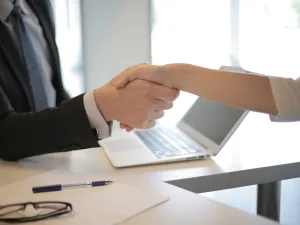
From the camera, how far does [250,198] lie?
224 cm

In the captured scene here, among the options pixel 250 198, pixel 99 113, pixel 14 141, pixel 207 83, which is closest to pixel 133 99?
pixel 99 113

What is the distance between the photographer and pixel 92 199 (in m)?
0.85

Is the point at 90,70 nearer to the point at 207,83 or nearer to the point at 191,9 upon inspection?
the point at 191,9

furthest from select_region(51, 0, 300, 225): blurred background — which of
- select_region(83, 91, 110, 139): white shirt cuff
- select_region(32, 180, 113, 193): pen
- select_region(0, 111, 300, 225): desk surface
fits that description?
select_region(32, 180, 113, 193): pen

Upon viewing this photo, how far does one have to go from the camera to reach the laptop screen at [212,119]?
3.88ft

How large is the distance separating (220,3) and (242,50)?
13.4 inches

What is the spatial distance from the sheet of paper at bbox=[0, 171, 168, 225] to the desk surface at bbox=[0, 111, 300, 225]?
1.1 inches

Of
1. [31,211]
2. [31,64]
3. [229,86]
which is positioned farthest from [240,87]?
[31,64]

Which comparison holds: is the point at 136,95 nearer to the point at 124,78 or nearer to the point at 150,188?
the point at 124,78

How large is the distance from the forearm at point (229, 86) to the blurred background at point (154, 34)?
5.49 ft

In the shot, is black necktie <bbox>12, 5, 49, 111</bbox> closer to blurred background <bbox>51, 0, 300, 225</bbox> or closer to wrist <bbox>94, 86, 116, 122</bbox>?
wrist <bbox>94, 86, 116, 122</bbox>

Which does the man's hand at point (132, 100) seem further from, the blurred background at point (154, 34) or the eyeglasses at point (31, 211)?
the blurred background at point (154, 34)

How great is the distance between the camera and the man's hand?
1.08 metres

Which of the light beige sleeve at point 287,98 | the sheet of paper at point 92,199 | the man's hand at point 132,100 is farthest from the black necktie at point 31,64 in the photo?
the light beige sleeve at point 287,98
